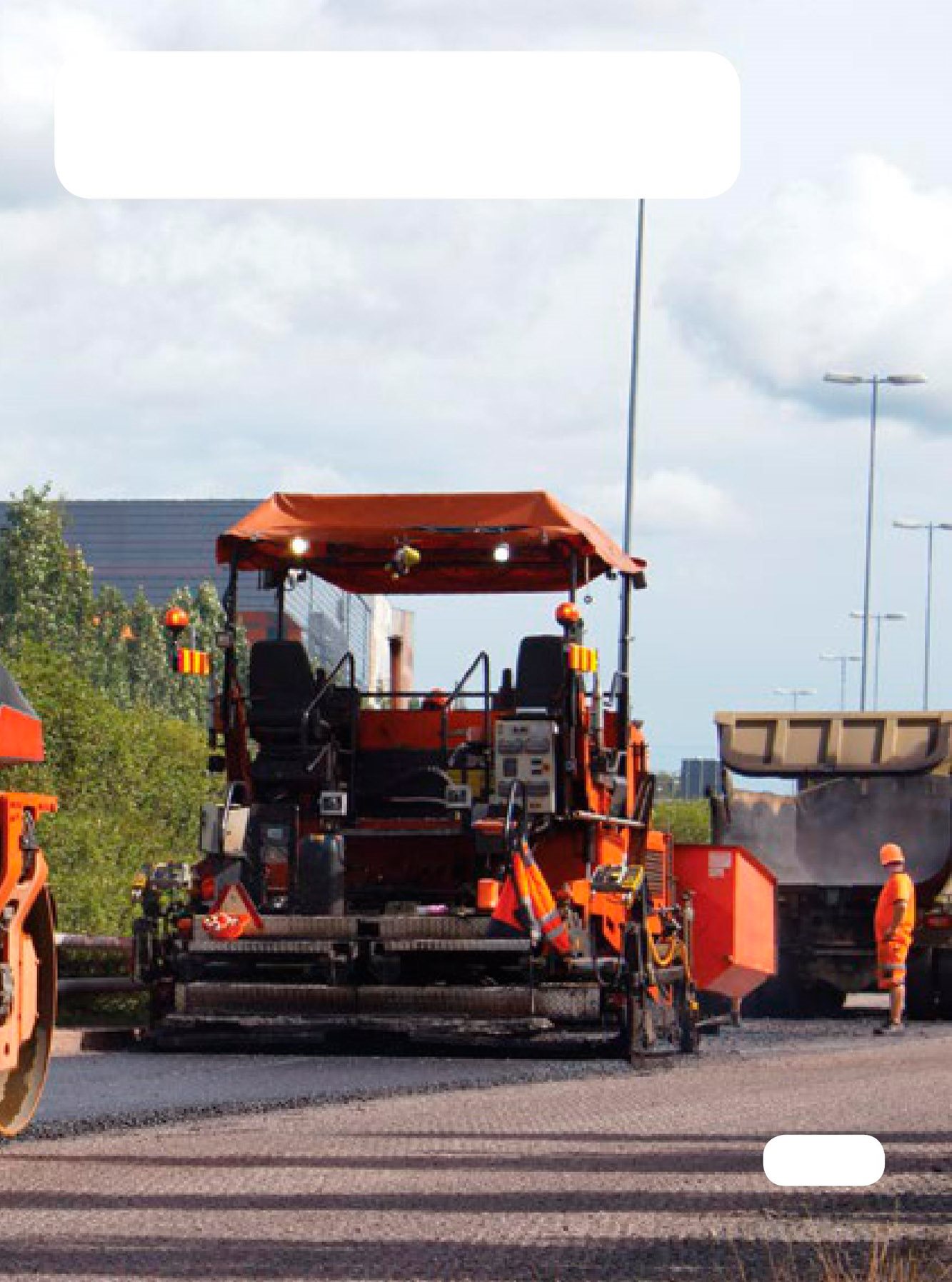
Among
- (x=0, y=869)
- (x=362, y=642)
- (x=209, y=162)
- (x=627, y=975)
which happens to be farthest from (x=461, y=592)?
(x=209, y=162)

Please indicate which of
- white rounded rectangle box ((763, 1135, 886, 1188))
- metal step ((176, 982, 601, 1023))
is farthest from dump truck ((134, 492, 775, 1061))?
white rounded rectangle box ((763, 1135, 886, 1188))

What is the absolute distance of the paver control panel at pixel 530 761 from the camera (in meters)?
14.1

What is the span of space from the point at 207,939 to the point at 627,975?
2310 mm

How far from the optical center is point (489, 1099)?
38.5 feet

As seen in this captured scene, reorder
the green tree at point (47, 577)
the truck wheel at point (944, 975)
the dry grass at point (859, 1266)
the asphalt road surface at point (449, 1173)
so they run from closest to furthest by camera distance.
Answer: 1. the dry grass at point (859, 1266)
2. the asphalt road surface at point (449, 1173)
3. the truck wheel at point (944, 975)
4. the green tree at point (47, 577)

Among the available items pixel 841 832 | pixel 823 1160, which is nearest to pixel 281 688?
pixel 841 832

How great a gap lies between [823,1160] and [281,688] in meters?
11.1

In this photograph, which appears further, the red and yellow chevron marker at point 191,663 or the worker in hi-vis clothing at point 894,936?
the worker in hi-vis clothing at point 894,936

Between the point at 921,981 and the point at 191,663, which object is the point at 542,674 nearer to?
the point at 191,663

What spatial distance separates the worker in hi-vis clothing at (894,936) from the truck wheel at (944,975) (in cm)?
184

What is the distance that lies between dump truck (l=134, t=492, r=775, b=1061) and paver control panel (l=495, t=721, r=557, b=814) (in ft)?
0.04

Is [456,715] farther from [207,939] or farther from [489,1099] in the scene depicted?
[489,1099]

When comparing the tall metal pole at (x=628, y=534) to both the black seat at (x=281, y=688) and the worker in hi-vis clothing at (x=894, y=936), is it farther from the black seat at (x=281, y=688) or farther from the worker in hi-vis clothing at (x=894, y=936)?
the worker in hi-vis clothing at (x=894, y=936)

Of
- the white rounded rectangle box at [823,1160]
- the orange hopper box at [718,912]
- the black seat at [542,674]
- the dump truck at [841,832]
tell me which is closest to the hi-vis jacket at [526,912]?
the black seat at [542,674]
